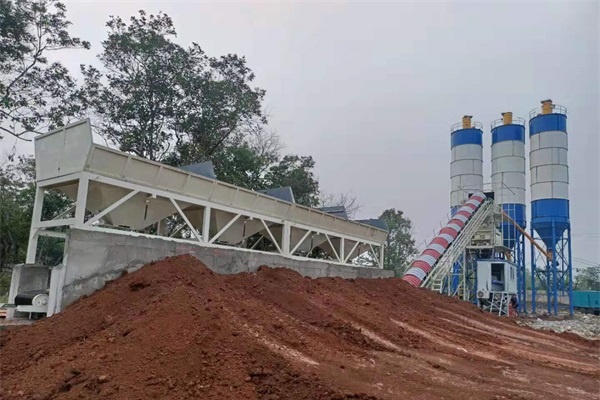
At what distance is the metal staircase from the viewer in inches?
838

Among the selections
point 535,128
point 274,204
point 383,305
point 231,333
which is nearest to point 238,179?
point 274,204

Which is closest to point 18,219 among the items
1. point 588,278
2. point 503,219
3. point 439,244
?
point 439,244

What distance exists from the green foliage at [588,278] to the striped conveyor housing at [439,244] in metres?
46.0

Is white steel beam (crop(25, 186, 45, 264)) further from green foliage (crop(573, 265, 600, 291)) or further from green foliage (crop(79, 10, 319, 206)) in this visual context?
green foliage (crop(573, 265, 600, 291))

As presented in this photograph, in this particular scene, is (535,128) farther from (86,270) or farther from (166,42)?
(86,270)

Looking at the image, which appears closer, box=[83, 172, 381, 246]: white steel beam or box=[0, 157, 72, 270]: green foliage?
box=[83, 172, 381, 246]: white steel beam

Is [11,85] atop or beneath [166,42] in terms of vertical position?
beneath

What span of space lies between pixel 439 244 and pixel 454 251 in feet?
3.21

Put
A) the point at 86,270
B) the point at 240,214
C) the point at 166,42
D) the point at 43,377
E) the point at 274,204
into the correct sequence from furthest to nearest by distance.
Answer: the point at 166,42
the point at 274,204
the point at 240,214
the point at 86,270
the point at 43,377

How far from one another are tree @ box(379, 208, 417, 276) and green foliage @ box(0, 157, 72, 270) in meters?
29.3

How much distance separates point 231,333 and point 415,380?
104 inches

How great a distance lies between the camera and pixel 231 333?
19.9ft

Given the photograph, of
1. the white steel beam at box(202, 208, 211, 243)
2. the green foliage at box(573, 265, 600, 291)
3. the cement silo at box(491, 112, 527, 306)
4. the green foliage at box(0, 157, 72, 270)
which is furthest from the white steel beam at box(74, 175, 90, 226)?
the green foliage at box(573, 265, 600, 291)

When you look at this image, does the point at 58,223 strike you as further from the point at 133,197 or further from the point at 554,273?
the point at 554,273
